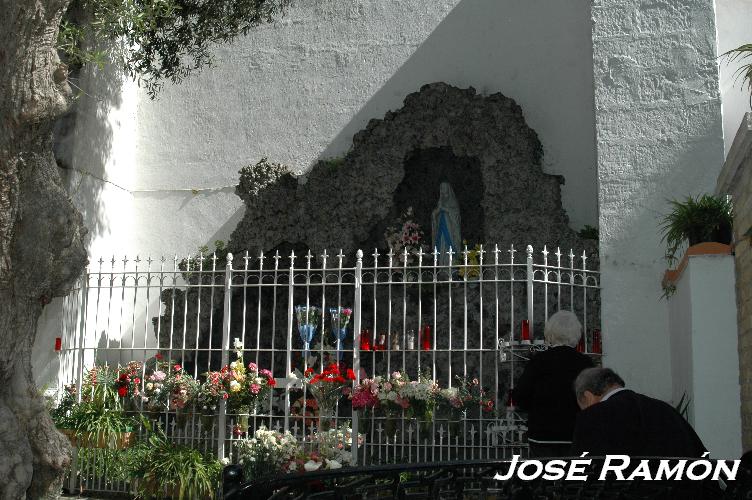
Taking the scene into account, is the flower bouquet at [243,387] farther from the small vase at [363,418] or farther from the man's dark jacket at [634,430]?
the man's dark jacket at [634,430]

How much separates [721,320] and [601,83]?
3422 millimetres

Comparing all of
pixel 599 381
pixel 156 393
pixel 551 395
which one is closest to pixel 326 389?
pixel 156 393

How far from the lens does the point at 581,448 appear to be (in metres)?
3.78

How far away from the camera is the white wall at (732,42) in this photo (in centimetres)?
1080

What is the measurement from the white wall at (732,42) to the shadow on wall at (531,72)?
61.6 inches

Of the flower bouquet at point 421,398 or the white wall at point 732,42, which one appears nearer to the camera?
the flower bouquet at point 421,398

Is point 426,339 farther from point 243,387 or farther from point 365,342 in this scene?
point 243,387

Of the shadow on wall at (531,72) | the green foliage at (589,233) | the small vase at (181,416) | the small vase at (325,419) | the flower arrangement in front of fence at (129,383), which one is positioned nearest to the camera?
the small vase at (325,419)

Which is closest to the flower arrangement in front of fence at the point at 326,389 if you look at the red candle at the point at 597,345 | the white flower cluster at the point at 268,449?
the white flower cluster at the point at 268,449

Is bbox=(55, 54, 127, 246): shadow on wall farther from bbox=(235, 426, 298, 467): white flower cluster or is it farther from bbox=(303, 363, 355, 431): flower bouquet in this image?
bbox=(235, 426, 298, 467): white flower cluster

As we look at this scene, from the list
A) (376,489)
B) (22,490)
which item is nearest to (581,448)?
(376,489)

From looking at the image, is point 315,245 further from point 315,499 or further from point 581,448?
point 315,499

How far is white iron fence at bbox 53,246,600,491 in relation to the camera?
8.79m

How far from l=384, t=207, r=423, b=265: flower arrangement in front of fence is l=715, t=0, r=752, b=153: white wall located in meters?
3.85
